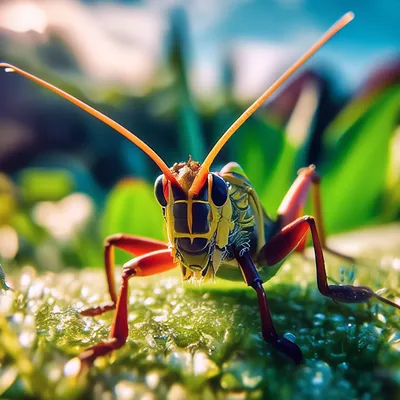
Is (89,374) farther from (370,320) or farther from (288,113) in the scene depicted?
(288,113)

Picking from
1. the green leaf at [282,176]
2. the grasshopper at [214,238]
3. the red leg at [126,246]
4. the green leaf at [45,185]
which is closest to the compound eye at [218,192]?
the grasshopper at [214,238]

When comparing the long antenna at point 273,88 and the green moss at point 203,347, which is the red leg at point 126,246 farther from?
the long antenna at point 273,88

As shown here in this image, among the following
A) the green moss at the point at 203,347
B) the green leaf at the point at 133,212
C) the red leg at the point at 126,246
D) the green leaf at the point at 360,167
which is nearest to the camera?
the green moss at the point at 203,347

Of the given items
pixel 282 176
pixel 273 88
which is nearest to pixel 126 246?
pixel 273 88

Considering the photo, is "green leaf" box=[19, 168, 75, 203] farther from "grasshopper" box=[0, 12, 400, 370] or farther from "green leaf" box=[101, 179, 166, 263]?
"grasshopper" box=[0, 12, 400, 370]

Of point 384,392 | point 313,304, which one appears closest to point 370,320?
point 313,304

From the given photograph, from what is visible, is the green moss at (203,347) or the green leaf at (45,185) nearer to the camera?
the green moss at (203,347)
